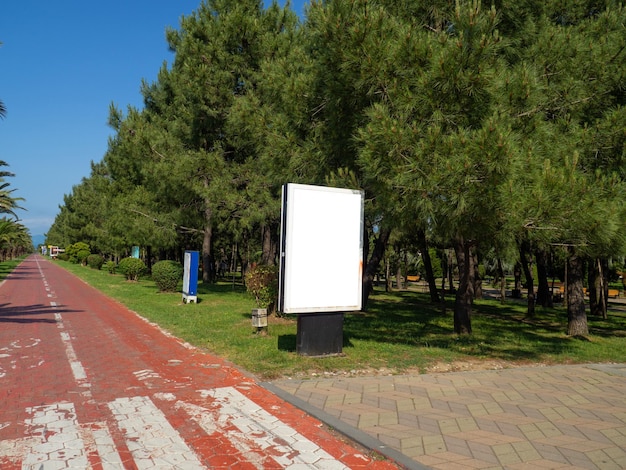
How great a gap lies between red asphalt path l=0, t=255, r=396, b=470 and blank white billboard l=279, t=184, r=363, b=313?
1.66 meters

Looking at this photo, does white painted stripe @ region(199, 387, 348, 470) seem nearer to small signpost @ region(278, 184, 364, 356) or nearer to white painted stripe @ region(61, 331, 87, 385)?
white painted stripe @ region(61, 331, 87, 385)

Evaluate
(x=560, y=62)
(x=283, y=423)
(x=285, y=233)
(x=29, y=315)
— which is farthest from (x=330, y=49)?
(x=29, y=315)

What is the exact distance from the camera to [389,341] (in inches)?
385

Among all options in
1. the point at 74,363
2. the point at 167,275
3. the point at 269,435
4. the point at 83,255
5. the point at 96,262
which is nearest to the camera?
the point at 269,435

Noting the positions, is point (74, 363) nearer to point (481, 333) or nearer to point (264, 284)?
point (264, 284)

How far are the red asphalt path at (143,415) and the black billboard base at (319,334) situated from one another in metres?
1.33

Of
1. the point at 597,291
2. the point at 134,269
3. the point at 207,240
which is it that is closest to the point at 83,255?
the point at 134,269

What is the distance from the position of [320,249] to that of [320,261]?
0.20m

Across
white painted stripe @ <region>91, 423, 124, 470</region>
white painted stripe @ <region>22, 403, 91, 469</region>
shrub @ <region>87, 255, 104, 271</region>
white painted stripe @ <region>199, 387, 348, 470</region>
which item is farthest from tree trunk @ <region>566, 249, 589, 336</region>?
shrub @ <region>87, 255, 104, 271</region>

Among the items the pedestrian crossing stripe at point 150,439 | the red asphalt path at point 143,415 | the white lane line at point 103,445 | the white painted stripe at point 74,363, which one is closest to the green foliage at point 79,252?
the white painted stripe at point 74,363

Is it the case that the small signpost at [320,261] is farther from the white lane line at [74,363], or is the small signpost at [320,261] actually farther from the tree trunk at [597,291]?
the tree trunk at [597,291]

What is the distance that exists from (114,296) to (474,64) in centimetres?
1622

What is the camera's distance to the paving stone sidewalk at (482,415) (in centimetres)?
400

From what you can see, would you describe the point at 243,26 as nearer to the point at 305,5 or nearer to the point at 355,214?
the point at 305,5
